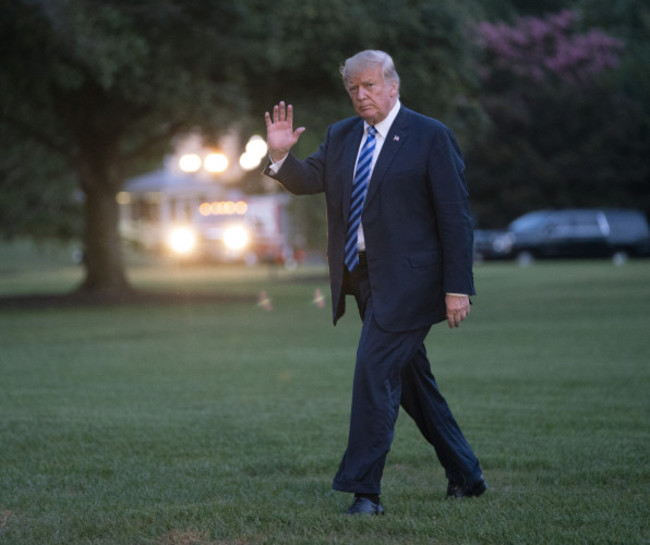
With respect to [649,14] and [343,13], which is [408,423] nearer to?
[343,13]

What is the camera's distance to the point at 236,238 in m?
47.8

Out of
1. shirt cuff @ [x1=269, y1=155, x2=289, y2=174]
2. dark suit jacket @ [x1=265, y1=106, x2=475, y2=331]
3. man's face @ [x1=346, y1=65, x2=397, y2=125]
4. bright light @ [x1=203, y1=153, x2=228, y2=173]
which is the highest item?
bright light @ [x1=203, y1=153, x2=228, y2=173]

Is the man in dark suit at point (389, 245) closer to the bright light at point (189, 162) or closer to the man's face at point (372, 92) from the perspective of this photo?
the man's face at point (372, 92)

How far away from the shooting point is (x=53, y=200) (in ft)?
108

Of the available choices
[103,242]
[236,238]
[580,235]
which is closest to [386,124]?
[103,242]

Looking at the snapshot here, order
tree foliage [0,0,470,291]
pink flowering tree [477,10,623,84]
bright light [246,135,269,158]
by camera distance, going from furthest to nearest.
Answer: pink flowering tree [477,10,623,84], bright light [246,135,269,158], tree foliage [0,0,470,291]

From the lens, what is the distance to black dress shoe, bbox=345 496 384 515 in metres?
5.11

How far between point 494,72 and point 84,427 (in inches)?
1849

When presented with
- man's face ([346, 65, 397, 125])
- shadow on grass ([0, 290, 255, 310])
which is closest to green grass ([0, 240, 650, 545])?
man's face ([346, 65, 397, 125])

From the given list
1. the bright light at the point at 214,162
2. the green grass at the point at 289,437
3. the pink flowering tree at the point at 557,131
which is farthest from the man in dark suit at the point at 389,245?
the pink flowering tree at the point at 557,131

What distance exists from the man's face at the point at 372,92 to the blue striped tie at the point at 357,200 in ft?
0.50

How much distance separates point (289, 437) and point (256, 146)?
65.4ft

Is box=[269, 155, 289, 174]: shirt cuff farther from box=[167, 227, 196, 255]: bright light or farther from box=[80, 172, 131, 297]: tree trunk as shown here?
box=[167, 227, 196, 255]: bright light

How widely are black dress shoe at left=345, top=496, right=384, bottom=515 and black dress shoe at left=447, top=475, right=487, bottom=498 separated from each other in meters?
0.49
